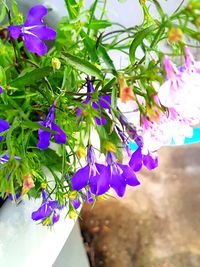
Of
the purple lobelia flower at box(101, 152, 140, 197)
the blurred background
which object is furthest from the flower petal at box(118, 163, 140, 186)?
the blurred background

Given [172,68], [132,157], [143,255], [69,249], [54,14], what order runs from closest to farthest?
[172,68] < [132,157] < [54,14] < [69,249] < [143,255]

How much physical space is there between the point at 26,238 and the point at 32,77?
0.19 metres

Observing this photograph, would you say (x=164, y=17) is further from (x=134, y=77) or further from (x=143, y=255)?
(x=143, y=255)

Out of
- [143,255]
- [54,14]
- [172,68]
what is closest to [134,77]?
[172,68]

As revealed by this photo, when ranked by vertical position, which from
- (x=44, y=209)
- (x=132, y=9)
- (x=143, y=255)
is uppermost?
(x=132, y=9)

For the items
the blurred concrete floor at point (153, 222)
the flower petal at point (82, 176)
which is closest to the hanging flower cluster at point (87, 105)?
the flower petal at point (82, 176)

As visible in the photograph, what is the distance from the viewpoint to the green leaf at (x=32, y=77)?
46cm

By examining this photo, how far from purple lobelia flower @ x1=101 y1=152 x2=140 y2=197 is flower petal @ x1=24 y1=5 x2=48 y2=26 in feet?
0.44

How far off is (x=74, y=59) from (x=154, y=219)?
0.60m

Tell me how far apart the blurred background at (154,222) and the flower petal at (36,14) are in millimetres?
587

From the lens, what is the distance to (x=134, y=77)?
37 cm

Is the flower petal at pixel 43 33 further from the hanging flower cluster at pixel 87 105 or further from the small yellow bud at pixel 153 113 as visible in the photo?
the small yellow bud at pixel 153 113

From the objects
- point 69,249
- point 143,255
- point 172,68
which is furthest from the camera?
point 143,255

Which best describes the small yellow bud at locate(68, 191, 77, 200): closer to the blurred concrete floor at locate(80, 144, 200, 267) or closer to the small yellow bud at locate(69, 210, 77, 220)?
the small yellow bud at locate(69, 210, 77, 220)
